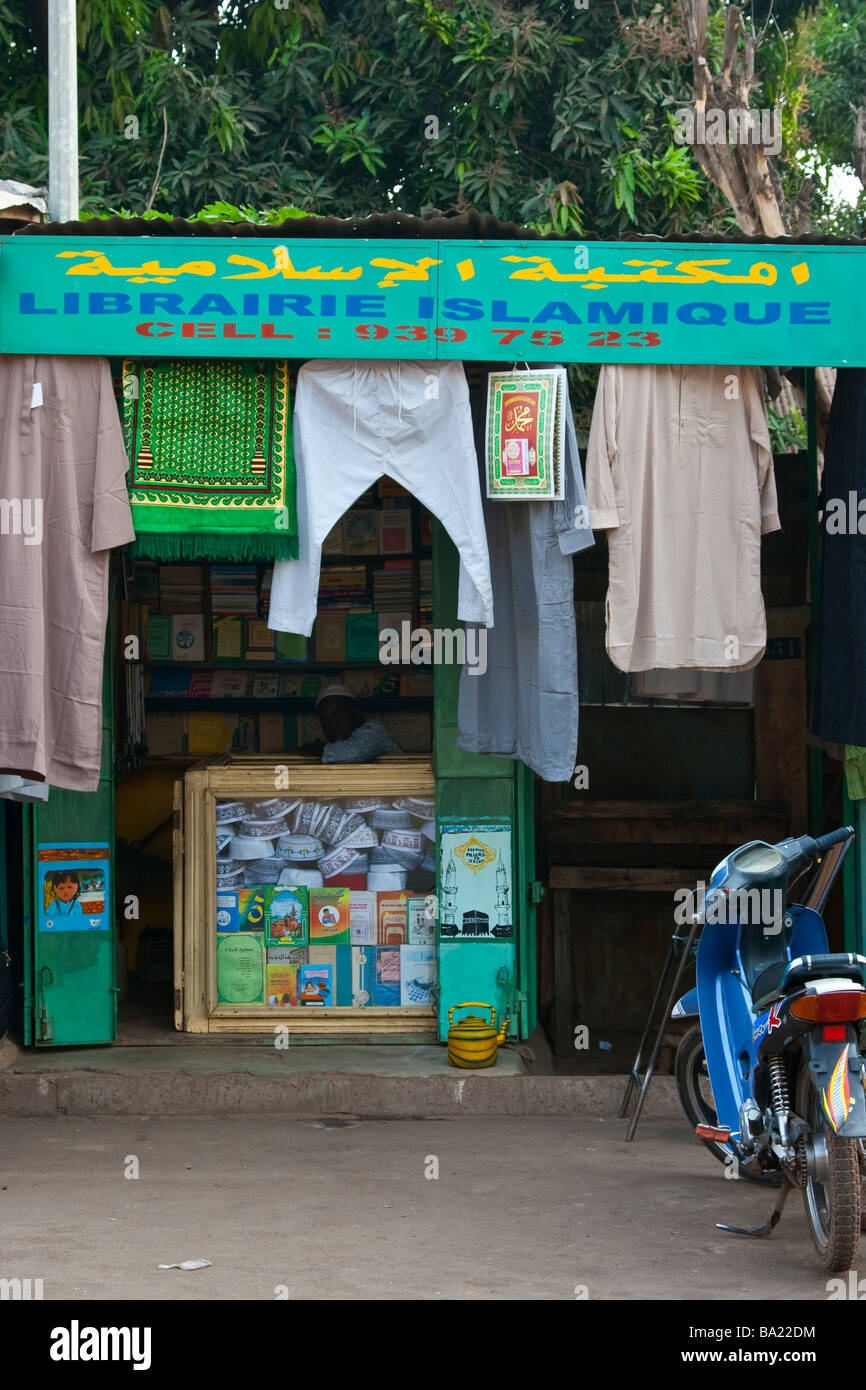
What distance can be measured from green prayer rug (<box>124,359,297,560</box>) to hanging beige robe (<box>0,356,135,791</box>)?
12 centimetres

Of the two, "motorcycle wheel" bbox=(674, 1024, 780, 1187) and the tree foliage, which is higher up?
the tree foliage

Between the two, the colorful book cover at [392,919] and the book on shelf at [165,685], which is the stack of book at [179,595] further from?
the colorful book cover at [392,919]

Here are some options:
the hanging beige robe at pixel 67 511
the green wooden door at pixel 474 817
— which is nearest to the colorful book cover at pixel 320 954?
the green wooden door at pixel 474 817

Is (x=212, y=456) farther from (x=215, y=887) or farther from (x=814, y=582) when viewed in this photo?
(x=814, y=582)

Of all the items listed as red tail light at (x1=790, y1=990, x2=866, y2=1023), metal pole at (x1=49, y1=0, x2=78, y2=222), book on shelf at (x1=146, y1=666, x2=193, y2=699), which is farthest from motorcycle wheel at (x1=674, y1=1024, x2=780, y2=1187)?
metal pole at (x1=49, y1=0, x2=78, y2=222)

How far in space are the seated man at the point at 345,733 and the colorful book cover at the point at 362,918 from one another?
27.2 inches

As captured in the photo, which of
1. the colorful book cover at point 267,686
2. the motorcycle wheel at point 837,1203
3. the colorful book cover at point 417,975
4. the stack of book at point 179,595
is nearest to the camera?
the motorcycle wheel at point 837,1203

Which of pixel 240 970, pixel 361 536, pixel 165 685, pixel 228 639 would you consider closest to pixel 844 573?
pixel 361 536

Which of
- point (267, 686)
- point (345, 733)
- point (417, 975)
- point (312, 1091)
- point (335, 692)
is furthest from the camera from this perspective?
point (267, 686)

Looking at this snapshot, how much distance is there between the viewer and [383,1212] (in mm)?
5117

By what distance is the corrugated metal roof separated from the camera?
5680 millimetres

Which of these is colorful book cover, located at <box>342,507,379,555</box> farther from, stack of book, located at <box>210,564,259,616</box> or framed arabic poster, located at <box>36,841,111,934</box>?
framed arabic poster, located at <box>36,841,111,934</box>

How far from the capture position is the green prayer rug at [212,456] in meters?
5.82

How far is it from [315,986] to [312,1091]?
2.30 ft
